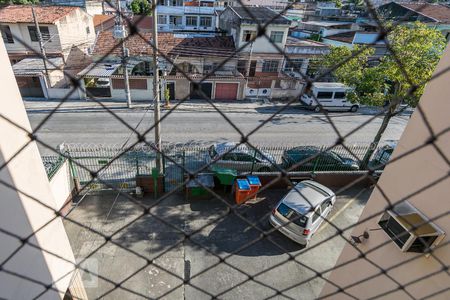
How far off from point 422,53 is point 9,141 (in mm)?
5200

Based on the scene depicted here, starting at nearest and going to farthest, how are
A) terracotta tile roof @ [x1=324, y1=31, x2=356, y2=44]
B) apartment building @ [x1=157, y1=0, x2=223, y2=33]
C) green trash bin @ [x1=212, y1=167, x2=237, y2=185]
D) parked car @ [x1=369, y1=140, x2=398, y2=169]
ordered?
1. green trash bin @ [x1=212, y1=167, x2=237, y2=185]
2. parked car @ [x1=369, y1=140, x2=398, y2=169]
3. terracotta tile roof @ [x1=324, y1=31, x2=356, y2=44]
4. apartment building @ [x1=157, y1=0, x2=223, y2=33]

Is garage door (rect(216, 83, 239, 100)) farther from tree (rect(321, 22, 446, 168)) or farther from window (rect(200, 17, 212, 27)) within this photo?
window (rect(200, 17, 212, 27))

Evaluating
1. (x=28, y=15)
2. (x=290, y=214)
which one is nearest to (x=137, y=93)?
(x=28, y=15)

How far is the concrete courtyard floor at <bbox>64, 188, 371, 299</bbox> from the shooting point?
3.10 meters

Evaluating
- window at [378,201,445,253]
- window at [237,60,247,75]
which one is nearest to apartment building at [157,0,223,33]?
window at [237,60,247,75]

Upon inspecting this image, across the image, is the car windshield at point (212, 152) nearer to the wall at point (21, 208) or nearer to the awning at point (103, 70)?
the wall at point (21, 208)

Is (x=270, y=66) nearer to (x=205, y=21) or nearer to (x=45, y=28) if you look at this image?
(x=205, y=21)

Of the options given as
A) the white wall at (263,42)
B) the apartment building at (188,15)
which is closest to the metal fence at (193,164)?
the white wall at (263,42)

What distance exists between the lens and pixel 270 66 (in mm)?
9773

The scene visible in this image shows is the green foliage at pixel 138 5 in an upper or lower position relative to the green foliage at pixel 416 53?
lower

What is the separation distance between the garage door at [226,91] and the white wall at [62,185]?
615 centimetres

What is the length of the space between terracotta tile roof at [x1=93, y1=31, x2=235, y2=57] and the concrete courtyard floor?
6154 millimetres

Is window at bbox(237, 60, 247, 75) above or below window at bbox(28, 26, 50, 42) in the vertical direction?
below

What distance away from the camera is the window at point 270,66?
9.68 m
